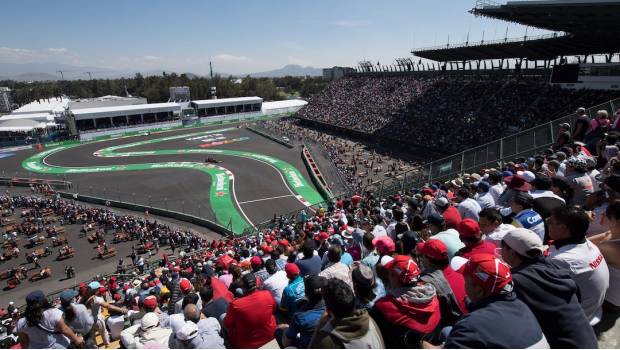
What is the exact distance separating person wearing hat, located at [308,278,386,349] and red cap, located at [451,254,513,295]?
923 millimetres

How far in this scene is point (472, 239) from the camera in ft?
14.7

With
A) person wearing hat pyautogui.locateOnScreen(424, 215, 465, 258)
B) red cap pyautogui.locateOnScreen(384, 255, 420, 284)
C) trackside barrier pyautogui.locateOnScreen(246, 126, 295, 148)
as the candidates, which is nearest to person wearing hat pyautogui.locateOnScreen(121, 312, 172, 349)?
red cap pyautogui.locateOnScreen(384, 255, 420, 284)

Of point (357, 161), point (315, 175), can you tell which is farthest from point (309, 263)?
point (357, 161)

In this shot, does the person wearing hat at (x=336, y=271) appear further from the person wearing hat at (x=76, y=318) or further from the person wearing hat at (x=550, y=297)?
the person wearing hat at (x=76, y=318)

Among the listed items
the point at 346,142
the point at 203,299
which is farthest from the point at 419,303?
the point at 346,142

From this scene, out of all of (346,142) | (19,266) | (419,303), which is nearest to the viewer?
(419,303)

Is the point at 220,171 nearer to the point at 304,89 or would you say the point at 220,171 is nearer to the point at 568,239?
the point at 568,239

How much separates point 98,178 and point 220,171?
1282 cm

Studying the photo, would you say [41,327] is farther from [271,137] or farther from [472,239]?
[271,137]

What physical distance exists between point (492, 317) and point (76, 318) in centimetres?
570

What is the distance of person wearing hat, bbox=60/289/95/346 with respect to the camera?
5145 millimetres

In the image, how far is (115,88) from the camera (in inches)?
4904

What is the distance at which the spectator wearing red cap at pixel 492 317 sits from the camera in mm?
2361

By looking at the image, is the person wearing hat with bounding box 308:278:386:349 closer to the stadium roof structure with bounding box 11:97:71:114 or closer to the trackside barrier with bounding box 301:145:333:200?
the trackside barrier with bounding box 301:145:333:200
